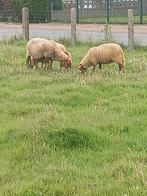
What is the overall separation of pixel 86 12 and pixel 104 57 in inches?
1077

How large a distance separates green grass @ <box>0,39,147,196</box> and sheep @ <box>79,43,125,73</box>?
155cm

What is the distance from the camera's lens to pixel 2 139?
756cm

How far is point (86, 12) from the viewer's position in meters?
40.3

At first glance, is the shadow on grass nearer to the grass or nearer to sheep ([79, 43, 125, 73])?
sheep ([79, 43, 125, 73])

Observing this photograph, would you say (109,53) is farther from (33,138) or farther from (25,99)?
(33,138)

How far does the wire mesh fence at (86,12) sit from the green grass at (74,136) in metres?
25.8

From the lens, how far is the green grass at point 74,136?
5.93 meters

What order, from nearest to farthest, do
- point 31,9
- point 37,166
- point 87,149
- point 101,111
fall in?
point 37,166 < point 87,149 < point 101,111 < point 31,9

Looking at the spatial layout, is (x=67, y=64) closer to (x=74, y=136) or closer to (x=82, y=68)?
(x=82, y=68)

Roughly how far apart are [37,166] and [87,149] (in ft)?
2.62

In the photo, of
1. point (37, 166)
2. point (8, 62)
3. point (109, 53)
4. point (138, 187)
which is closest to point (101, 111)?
point (37, 166)

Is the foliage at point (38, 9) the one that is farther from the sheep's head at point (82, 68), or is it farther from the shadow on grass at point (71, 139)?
the shadow on grass at point (71, 139)

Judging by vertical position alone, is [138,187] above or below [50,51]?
below

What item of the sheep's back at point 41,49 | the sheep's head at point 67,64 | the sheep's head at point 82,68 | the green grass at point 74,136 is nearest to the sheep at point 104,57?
the sheep's head at point 82,68
